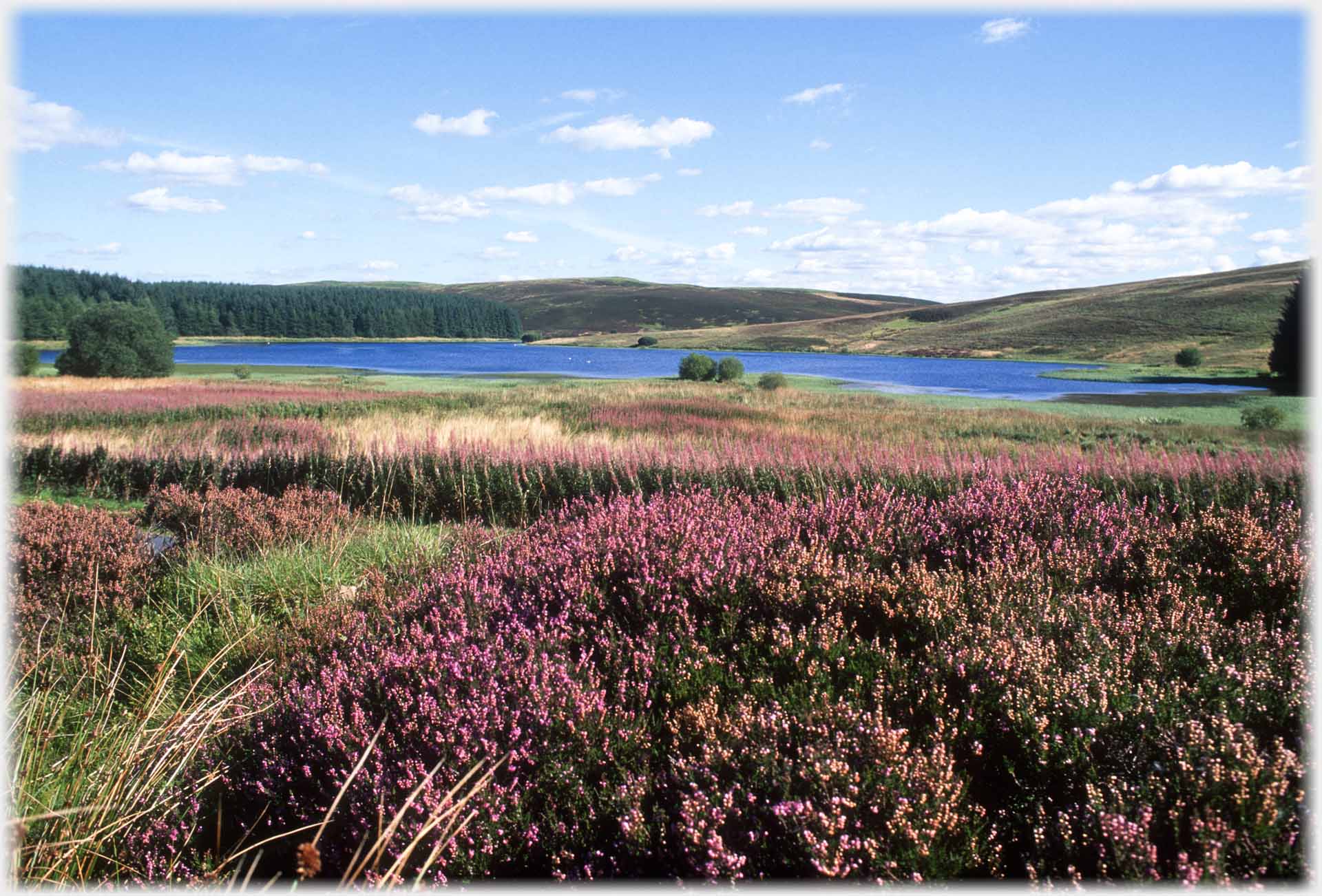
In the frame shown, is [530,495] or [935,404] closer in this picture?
[530,495]

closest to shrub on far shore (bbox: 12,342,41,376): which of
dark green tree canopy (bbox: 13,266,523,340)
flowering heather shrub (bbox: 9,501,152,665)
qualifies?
flowering heather shrub (bbox: 9,501,152,665)

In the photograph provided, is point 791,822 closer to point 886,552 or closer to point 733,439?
point 886,552

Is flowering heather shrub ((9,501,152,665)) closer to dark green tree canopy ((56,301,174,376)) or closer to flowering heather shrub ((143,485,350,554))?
flowering heather shrub ((143,485,350,554))

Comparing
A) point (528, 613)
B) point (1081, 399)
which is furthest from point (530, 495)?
point (1081, 399)

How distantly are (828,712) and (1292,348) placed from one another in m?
56.3

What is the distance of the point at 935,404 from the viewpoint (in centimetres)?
2998

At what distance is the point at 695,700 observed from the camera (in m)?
3.21

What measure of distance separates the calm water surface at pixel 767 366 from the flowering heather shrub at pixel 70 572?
35.8 meters

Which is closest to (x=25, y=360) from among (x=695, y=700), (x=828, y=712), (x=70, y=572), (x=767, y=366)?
(x=70, y=572)

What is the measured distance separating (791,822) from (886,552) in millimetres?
2372

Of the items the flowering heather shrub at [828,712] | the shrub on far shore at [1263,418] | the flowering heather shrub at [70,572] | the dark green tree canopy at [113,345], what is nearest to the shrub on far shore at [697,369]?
the shrub on far shore at [1263,418]

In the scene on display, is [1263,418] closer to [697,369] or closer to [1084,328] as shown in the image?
[697,369]

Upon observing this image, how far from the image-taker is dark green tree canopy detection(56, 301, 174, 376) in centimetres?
4588

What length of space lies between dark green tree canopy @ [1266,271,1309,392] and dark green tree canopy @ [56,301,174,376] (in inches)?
2300
